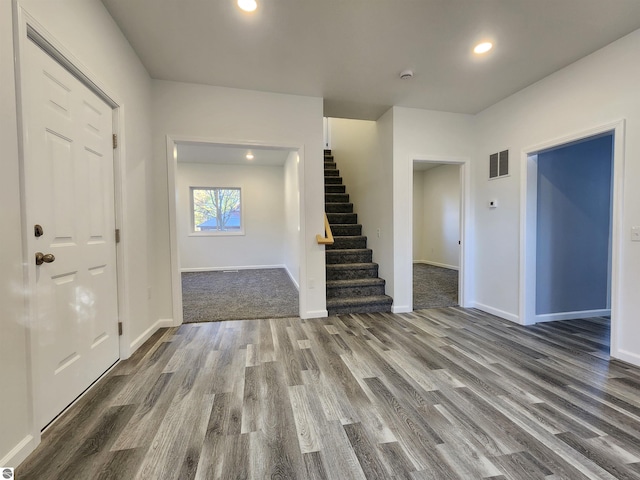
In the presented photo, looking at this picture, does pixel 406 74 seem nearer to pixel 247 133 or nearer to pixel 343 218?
pixel 247 133

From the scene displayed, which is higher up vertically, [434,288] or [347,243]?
[347,243]

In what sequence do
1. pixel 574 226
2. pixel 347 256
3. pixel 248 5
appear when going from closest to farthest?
pixel 248 5
pixel 574 226
pixel 347 256

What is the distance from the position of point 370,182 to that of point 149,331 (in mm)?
3454

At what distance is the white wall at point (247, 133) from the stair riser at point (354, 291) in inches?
14.2

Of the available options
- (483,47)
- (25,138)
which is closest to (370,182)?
(483,47)

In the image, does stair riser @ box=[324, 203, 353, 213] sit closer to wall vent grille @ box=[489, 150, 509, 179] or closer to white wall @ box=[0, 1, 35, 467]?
wall vent grille @ box=[489, 150, 509, 179]

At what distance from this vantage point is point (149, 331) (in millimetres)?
2686

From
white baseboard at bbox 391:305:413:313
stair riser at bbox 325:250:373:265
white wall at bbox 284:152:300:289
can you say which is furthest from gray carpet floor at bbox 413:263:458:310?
white wall at bbox 284:152:300:289

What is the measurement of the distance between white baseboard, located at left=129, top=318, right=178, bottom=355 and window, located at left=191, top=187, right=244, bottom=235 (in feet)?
12.9

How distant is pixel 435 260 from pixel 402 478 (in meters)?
6.72

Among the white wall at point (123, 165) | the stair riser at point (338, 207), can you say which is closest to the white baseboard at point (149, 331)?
the white wall at point (123, 165)

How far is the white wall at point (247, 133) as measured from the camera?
2887 millimetres

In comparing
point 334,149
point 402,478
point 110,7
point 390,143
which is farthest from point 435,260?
point 110,7

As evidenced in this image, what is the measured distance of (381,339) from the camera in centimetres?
267
